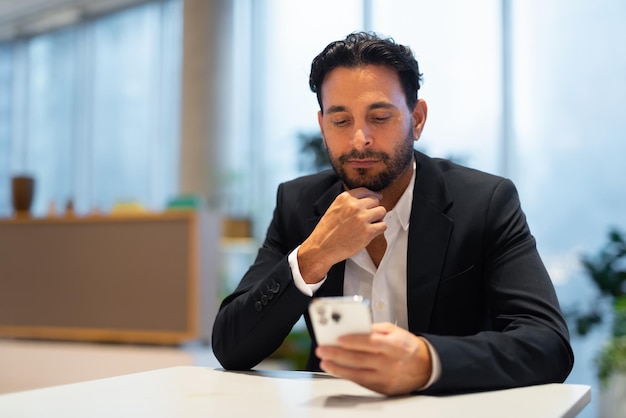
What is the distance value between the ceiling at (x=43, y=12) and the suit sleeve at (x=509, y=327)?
22.0ft

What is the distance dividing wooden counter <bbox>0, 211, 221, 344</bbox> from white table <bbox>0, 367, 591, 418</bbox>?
3238 mm

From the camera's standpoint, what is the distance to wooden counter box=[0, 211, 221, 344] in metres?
4.48

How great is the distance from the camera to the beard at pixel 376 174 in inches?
60.5

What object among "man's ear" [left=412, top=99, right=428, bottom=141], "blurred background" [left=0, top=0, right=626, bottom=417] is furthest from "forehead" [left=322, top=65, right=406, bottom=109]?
"blurred background" [left=0, top=0, right=626, bottom=417]

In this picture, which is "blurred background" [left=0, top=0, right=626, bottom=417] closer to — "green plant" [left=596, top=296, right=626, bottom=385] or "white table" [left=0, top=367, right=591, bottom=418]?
"green plant" [left=596, top=296, right=626, bottom=385]

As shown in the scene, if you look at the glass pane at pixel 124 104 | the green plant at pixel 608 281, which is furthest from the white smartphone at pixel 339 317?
the glass pane at pixel 124 104

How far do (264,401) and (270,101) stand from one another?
18.1 feet

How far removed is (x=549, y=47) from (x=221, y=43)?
2874mm

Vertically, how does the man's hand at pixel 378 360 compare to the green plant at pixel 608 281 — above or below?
above

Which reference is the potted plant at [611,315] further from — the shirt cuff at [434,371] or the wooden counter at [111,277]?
the shirt cuff at [434,371]

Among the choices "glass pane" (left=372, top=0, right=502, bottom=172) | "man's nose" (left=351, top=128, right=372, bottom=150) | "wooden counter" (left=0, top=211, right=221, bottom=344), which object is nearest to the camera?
"man's nose" (left=351, top=128, right=372, bottom=150)

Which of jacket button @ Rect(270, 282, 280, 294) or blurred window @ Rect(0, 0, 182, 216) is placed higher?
blurred window @ Rect(0, 0, 182, 216)

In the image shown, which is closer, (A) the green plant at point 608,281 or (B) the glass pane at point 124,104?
(A) the green plant at point 608,281

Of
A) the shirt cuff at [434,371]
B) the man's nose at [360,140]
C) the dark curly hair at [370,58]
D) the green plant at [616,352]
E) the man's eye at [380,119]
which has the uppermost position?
the dark curly hair at [370,58]
